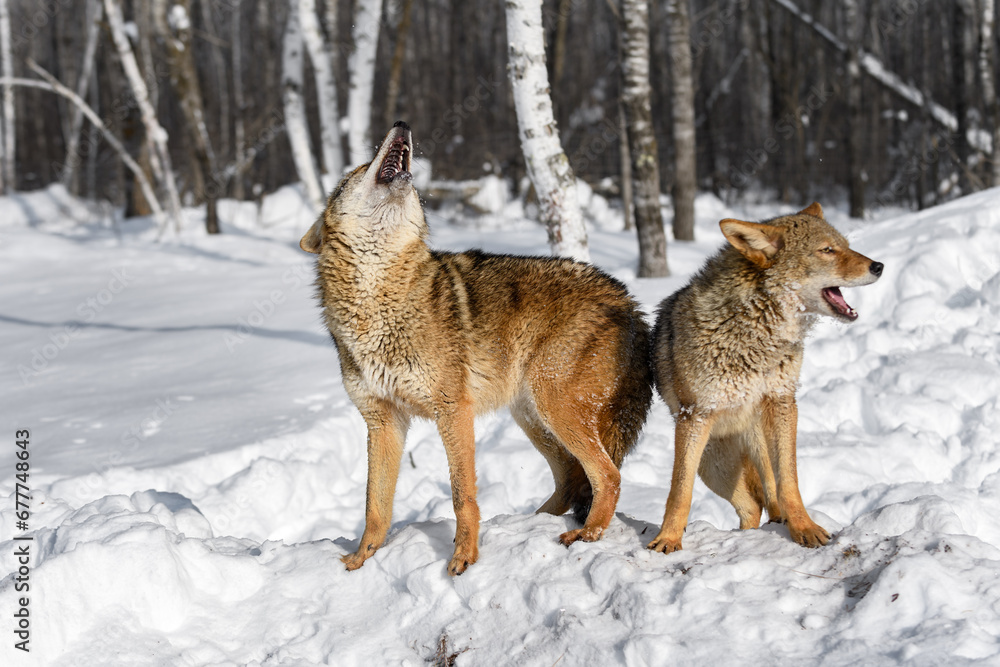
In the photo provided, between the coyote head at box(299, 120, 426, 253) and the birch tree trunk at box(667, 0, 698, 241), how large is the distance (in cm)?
825

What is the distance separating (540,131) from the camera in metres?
6.42

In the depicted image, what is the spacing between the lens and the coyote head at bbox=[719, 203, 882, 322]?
3.11m

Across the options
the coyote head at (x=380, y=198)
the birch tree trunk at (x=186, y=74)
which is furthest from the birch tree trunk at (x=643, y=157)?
the birch tree trunk at (x=186, y=74)

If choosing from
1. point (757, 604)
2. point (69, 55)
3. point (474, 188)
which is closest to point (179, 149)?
point (69, 55)

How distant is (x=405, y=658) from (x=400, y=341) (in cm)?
134

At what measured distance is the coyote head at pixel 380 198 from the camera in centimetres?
349

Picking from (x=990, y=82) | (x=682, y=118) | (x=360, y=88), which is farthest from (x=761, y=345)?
(x=990, y=82)

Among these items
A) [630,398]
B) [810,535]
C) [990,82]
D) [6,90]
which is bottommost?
[810,535]

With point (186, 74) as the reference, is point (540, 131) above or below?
below

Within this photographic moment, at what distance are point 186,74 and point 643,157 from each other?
10.6 m

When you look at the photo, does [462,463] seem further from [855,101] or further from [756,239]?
[855,101]

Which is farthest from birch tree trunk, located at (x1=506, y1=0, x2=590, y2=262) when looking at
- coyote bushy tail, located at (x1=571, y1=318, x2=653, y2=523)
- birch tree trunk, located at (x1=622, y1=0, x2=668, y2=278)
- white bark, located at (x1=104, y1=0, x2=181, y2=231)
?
white bark, located at (x1=104, y1=0, x2=181, y2=231)

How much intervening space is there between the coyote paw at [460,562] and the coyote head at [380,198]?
1507mm

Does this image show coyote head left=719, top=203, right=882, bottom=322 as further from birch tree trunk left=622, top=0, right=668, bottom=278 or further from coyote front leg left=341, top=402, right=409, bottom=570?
birch tree trunk left=622, top=0, right=668, bottom=278
